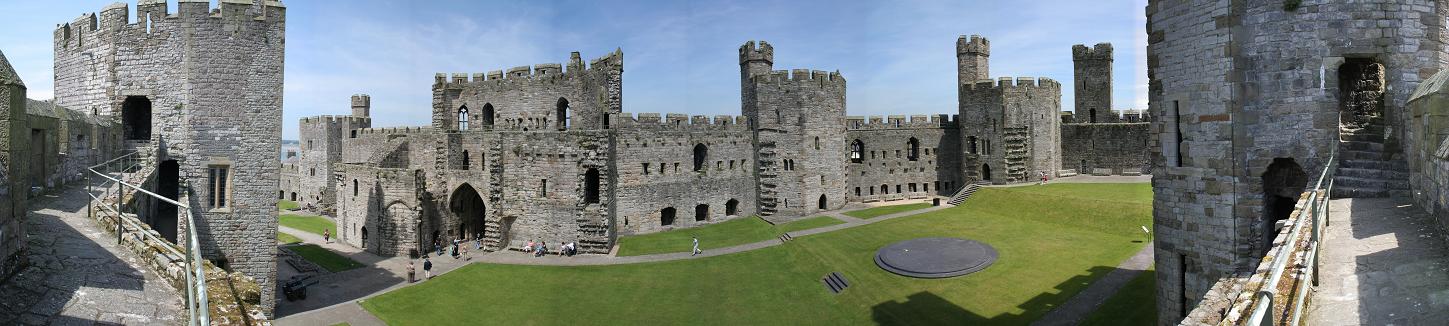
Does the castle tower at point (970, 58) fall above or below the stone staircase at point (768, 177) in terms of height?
above

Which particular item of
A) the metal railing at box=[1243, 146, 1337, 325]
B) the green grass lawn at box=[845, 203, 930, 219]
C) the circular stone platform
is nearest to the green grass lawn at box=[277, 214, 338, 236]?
the green grass lawn at box=[845, 203, 930, 219]

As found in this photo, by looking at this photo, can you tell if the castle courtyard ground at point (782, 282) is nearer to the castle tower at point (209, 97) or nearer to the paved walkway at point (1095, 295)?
the paved walkway at point (1095, 295)

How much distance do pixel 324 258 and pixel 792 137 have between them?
1028 inches

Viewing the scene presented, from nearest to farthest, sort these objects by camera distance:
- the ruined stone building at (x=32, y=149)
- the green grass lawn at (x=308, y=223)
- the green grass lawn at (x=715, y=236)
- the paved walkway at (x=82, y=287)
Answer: the paved walkway at (x=82, y=287)
the ruined stone building at (x=32, y=149)
the green grass lawn at (x=715, y=236)
the green grass lawn at (x=308, y=223)

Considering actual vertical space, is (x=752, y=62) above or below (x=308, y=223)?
above

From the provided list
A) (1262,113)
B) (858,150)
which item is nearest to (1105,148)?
(858,150)

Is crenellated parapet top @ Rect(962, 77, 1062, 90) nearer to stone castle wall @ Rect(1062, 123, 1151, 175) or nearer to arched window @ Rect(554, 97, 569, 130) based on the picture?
stone castle wall @ Rect(1062, 123, 1151, 175)

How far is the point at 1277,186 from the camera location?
1115 centimetres

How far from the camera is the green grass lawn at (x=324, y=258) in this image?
99.4 feet

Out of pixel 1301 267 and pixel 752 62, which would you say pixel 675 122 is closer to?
pixel 752 62

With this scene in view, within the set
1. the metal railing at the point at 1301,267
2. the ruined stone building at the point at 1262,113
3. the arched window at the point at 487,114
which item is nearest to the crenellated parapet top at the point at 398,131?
the arched window at the point at 487,114

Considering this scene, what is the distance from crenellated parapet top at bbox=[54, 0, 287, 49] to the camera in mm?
19641

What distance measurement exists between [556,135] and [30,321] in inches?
1012

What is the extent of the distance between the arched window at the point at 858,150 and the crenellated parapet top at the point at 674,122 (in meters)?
11.0
